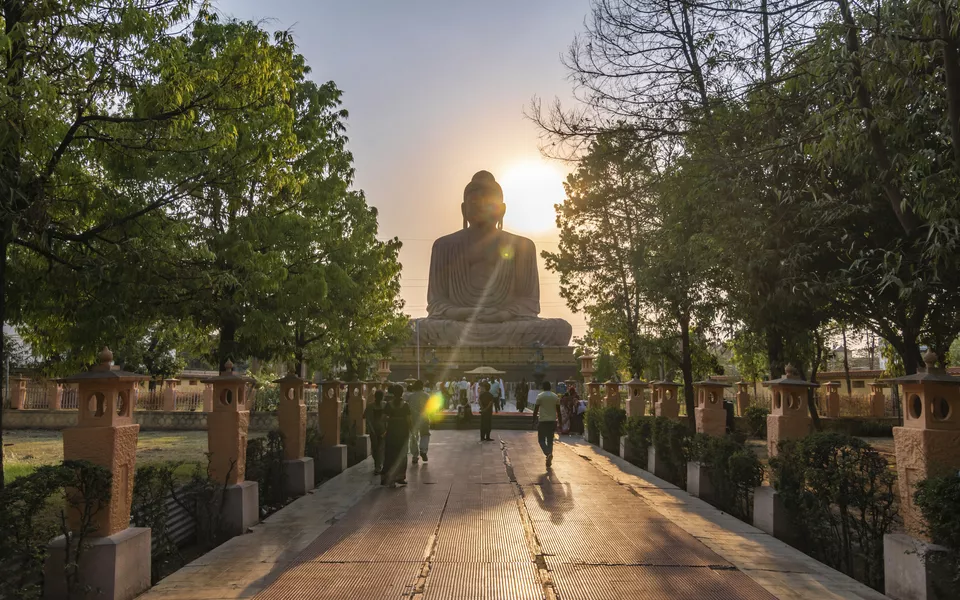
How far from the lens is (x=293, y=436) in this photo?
11.1m

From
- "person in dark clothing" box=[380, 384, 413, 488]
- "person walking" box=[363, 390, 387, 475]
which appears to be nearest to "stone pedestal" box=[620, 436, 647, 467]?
"person walking" box=[363, 390, 387, 475]

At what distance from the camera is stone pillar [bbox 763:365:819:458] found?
902 centimetres

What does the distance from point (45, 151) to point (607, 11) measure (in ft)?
22.2

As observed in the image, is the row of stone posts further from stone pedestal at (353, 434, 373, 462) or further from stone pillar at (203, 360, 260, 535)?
stone pedestal at (353, 434, 373, 462)

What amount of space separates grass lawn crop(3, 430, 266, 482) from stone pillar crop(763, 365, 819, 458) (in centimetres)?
749

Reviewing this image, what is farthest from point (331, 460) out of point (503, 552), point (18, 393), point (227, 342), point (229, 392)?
point (18, 393)

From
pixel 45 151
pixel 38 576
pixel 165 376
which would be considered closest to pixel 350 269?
pixel 45 151

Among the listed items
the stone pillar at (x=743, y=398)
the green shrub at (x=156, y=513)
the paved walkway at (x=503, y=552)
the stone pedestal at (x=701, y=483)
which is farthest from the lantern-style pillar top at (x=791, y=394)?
the stone pillar at (x=743, y=398)

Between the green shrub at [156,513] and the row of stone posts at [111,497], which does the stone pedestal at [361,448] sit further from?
the green shrub at [156,513]

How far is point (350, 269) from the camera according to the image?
44.1 feet

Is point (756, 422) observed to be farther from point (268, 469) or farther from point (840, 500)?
point (268, 469)

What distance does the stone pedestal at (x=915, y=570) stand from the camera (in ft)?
17.8

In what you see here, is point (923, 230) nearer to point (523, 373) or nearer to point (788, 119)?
point (788, 119)

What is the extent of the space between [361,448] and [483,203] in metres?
25.3
